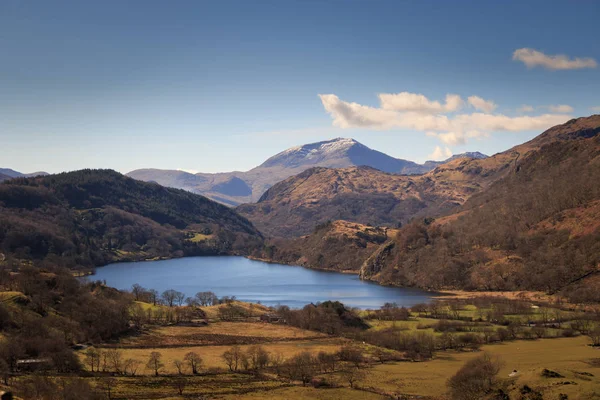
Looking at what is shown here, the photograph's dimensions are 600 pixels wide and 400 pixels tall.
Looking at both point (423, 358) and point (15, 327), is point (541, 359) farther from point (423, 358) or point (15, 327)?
point (15, 327)

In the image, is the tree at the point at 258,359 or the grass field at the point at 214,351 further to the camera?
the grass field at the point at 214,351

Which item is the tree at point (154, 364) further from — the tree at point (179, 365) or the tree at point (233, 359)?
the tree at point (233, 359)

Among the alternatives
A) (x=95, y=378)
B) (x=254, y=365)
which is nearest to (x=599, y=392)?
(x=254, y=365)

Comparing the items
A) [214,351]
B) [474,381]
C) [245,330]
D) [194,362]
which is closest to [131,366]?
[194,362]

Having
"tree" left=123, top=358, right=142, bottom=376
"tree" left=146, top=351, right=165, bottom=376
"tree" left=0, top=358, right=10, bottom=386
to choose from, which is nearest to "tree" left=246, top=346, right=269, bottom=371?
"tree" left=146, top=351, right=165, bottom=376

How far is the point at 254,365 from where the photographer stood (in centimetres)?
7981

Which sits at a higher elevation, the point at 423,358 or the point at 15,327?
the point at 15,327

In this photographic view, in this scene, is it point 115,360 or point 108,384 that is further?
point 115,360

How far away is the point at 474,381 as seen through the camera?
60625mm

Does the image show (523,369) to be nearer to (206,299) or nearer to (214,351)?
(214,351)

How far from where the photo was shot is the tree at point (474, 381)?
5897 centimetres

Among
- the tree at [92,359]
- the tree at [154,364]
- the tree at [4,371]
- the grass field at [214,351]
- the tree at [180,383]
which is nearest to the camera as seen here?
the tree at [4,371]

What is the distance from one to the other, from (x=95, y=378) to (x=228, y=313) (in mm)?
60797

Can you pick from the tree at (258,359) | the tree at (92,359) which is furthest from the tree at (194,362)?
the tree at (92,359)
